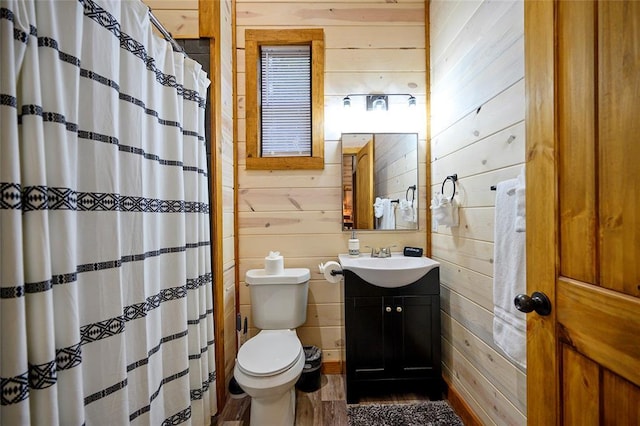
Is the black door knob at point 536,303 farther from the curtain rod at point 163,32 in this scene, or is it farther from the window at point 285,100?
the curtain rod at point 163,32

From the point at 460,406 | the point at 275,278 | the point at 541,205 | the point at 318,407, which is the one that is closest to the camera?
the point at 541,205

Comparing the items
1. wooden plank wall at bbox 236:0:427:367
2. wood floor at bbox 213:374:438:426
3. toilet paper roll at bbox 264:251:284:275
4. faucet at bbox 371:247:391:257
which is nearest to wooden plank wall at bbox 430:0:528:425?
wooden plank wall at bbox 236:0:427:367

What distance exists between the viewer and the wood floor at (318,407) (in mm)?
1600

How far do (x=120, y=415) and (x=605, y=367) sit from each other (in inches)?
52.4

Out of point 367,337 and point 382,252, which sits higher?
point 382,252

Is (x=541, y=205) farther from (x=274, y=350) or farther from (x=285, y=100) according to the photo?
(x=285, y=100)

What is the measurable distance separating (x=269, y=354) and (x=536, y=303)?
125 centimetres

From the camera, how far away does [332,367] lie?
2.08 m

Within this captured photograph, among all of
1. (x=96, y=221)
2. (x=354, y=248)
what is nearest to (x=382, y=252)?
(x=354, y=248)

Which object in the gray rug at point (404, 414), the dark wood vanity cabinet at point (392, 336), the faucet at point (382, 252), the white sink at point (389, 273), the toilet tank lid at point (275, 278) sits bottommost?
the gray rug at point (404, 414)

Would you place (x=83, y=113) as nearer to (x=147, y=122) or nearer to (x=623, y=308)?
(x=147, y=122)

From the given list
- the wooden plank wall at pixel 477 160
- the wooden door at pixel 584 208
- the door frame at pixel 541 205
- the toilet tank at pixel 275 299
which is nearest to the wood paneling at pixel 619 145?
the wooden door at pixel 584 208

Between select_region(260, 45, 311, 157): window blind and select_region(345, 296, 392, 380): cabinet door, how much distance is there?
1217 mm

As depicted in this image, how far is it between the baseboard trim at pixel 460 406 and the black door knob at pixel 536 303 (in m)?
1.09
